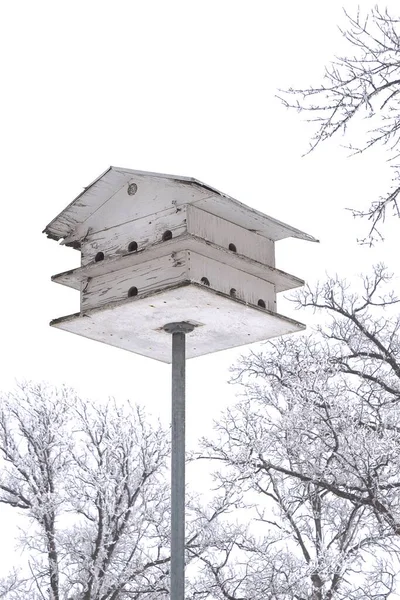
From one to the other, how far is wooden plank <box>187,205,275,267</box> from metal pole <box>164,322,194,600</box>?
0.43 meters

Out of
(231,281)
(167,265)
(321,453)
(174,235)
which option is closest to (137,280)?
(167,265)

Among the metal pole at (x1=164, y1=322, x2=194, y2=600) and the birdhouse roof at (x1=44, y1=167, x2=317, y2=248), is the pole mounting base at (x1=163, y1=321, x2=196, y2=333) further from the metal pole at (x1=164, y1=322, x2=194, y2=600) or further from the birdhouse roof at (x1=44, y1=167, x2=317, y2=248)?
the birdhouse roof at (x1=44, y1=167, x2=317, y2=248)

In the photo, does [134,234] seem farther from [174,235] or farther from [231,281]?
Result: [231,281]

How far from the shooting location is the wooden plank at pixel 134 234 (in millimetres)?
4191

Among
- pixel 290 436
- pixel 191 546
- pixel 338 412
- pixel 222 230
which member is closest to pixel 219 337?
pixel 222 230

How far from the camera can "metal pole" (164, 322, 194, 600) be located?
13.0 feet

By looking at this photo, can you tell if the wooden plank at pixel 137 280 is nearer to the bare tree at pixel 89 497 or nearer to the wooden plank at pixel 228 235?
the wooden plank at pixel 228 235

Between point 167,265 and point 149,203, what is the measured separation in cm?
35

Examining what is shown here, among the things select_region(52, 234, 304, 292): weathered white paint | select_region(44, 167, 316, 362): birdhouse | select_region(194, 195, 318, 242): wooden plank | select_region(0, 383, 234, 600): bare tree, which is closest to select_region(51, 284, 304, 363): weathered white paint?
select_region(44, 167, 316, 362): birdhouse

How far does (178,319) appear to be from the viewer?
429 cm

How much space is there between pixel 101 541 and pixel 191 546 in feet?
3.18

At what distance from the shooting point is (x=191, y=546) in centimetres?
951

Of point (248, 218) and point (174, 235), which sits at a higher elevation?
point (248, 218)

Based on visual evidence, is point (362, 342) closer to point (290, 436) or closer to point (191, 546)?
point (290, 436)
